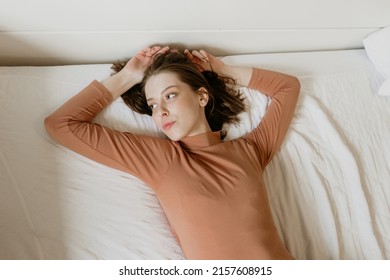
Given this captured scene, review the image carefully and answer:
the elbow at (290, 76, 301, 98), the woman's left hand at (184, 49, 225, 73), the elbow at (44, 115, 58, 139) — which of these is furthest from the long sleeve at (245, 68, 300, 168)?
the elbow at (44, 115, 58, 139)

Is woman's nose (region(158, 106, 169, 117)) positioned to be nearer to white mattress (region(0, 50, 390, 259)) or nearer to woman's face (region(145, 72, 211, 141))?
woman's face (region(145, 72, 211, 141))

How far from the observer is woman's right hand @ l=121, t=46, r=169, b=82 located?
1.17m

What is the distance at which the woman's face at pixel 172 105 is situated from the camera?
1.04 m

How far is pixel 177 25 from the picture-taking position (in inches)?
47.3

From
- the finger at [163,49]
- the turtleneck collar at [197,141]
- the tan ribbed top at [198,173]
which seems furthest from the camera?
the finger at [163,49]

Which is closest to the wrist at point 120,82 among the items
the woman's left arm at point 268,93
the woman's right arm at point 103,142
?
the woman's right arm at point 103,142

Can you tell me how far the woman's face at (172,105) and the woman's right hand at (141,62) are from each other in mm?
98

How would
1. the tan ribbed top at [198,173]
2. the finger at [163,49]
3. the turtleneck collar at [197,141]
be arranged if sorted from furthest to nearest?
the finger at [163,49], the turtleneck collar at [197,141], the tan ribbed top at [198,173]

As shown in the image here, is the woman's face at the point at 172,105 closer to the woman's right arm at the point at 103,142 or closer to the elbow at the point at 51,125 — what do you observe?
the woman's right arm at the point at 103,142

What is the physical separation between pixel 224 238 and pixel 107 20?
0.72 metres

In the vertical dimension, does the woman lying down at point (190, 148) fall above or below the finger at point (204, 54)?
below

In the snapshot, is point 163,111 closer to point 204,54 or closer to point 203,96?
point 203,96

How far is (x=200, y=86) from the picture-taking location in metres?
1.12
